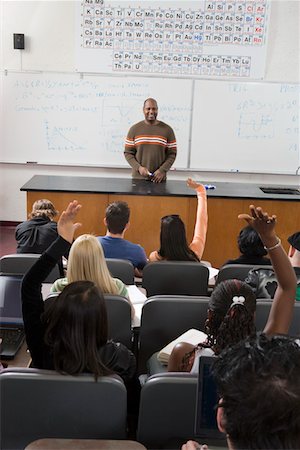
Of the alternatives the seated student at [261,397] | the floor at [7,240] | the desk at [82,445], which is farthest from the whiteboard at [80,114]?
the seated student at [261,397]

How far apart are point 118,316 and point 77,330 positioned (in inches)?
25.8

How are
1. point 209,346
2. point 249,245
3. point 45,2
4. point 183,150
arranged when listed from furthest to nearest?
1. point 183,150
2. point 45,2
3. point 249,245
4. point 209,346

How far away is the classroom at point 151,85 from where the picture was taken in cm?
567

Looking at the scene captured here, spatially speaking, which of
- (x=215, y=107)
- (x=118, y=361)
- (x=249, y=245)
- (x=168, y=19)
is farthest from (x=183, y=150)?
(x=118, y=361)

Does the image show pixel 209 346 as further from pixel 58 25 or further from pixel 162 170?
pixel 58 25

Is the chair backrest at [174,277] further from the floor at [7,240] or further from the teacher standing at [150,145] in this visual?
the floor at [7,240]

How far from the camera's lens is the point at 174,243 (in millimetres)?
3061

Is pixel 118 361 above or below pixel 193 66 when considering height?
below

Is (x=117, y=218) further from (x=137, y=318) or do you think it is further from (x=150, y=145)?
(x=150, y=145)

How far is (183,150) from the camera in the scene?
6.02m

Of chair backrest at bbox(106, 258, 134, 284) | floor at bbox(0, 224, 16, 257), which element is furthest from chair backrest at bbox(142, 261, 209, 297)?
floor at bbox(0, 224, 16, 257)

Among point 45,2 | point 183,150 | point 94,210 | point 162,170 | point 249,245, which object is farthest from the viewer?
point 183,150

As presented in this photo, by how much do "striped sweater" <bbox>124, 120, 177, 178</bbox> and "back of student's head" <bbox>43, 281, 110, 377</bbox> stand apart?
12.1ft

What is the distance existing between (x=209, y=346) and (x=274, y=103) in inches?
184
